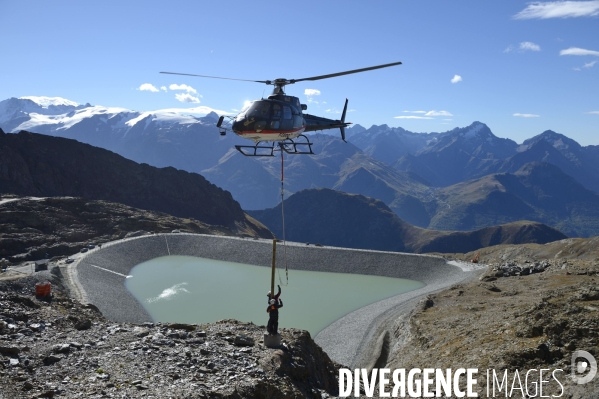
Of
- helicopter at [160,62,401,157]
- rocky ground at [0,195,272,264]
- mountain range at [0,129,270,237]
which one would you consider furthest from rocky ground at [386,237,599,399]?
mountain range at [0,129,270,237]

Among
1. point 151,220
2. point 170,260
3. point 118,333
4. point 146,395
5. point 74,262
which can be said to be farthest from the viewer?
point 151,220

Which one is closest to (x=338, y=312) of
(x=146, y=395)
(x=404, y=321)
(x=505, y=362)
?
(x=404, y=321)

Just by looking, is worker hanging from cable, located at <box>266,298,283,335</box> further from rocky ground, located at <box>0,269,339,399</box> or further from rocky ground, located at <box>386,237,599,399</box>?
rocky ground, located at <box>386,237,599,399</box>

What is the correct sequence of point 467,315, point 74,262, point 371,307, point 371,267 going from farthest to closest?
point 371,267
point 74,262
point 371,307
point 467,315

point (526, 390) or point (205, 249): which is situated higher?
point (526, 390)

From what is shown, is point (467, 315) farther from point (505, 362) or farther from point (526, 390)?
point (526, 390)
